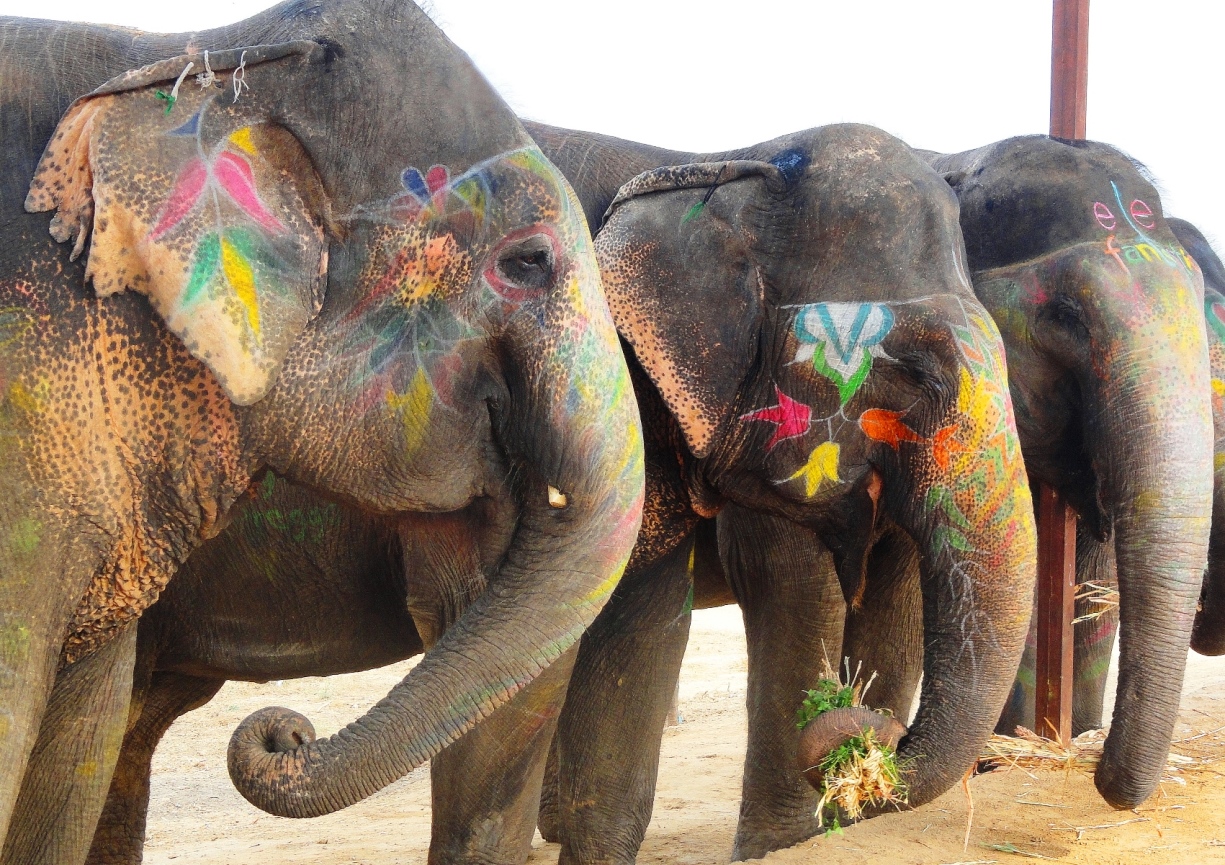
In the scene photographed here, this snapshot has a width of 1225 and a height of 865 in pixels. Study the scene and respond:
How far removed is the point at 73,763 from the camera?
112 inches

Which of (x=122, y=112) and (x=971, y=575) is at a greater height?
(x=122, y=112)

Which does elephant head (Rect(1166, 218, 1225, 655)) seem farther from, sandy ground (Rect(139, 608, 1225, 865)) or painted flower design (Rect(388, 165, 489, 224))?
painted flower design (Rect(388, 165, 489, 224))

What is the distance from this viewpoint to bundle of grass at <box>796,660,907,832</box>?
3.25 meters

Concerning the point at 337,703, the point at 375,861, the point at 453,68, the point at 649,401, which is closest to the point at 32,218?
the point at 453,68

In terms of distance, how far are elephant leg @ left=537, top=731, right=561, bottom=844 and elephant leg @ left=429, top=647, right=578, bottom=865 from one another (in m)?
1.58

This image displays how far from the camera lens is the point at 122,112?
89.0 inches

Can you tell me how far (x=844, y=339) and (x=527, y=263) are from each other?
1.38 meters

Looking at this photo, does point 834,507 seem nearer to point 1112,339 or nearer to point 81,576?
point 1112,339

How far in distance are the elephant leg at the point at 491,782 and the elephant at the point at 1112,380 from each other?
1.29 metres

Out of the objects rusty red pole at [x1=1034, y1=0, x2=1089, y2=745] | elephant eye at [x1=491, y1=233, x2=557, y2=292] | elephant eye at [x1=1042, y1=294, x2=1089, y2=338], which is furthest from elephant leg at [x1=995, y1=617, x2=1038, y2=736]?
elephant eye at [x1=491, y1=233, x2=557, y2=292]

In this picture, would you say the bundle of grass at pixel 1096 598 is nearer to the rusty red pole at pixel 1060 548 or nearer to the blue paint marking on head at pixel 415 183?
the rusty red pole at pixel 1060 548

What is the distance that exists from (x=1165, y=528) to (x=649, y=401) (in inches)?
51.7

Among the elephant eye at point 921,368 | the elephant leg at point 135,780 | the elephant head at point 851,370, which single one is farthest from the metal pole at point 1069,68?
the elephant leg at point 135,780

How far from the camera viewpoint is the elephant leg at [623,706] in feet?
13.5
